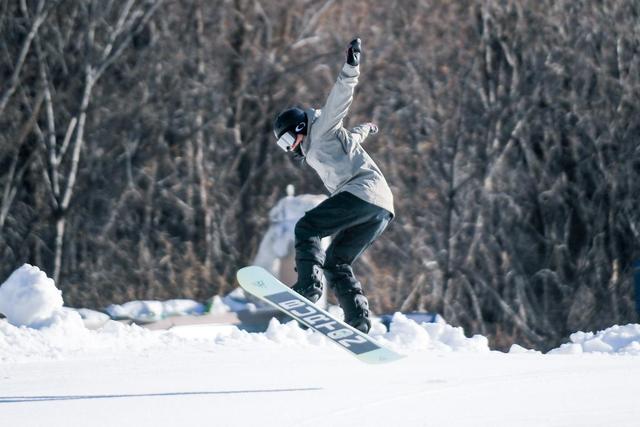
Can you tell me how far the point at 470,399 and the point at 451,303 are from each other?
15.2 metres

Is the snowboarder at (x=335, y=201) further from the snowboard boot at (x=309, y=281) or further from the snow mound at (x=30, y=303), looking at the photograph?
the snow mound at (x=30, y=303)

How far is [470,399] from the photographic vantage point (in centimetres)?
517

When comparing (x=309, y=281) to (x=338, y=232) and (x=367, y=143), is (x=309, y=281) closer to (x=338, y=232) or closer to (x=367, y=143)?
(x=338, y=232)

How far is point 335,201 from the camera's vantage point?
20.8 feet

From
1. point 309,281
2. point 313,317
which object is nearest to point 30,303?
point 309,281

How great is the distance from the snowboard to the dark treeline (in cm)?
1107

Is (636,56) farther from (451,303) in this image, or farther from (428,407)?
→ (428,407)

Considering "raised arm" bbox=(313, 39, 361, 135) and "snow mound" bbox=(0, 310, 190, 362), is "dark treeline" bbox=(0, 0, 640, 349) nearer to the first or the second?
"snow mound" bbox=(0, 310, 190, 362)

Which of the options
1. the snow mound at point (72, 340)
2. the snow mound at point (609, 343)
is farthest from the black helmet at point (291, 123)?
the snow mound at point (609, 343)

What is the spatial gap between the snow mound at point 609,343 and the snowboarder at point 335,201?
2.14 m

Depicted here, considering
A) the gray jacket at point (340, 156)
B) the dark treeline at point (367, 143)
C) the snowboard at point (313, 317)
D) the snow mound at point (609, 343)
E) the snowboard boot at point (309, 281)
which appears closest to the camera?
the snowboard at point (313, 317)

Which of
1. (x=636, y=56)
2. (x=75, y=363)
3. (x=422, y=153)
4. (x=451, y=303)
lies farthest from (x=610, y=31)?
(x=75, y=363)

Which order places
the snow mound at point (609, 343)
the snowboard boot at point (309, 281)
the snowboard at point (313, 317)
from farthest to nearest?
the snow mound at point (609, 343) → the snowboard boot at point (309, 281) → the snowboard at point (313, 317)

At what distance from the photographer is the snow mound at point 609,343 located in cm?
786
